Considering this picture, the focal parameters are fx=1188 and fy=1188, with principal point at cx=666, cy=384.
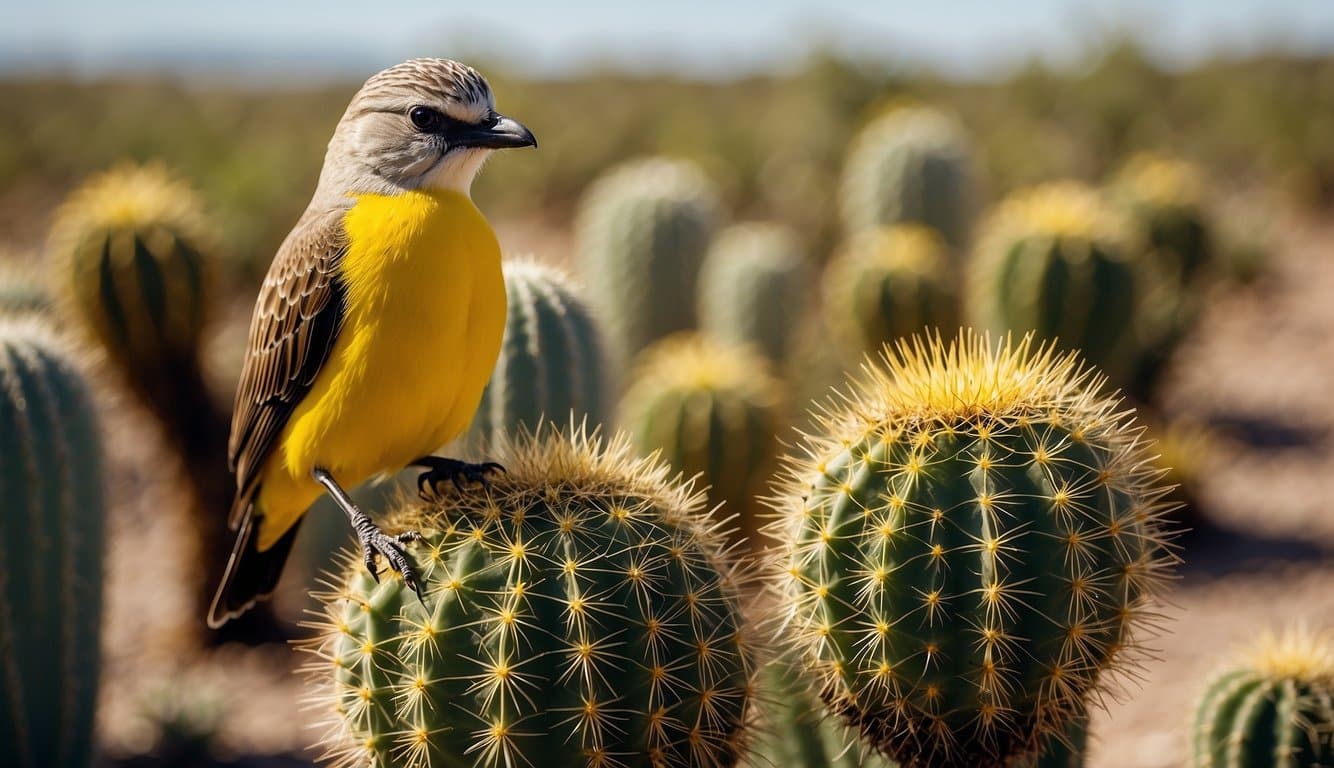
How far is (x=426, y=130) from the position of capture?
3.20 meters

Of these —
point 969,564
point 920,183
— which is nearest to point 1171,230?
point 920,183

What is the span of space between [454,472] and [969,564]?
1459 mm

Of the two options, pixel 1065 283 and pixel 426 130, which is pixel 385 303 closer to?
pixel 426 130

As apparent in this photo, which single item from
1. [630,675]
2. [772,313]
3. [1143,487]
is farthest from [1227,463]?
[630,675]

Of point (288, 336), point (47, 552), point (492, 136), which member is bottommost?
point (47, 552)

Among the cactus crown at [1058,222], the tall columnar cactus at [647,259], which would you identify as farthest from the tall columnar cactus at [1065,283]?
the tall columnar cactus at [647,259]

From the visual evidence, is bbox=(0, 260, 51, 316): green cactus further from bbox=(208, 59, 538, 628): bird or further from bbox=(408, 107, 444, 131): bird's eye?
bbox=(408, 107, 444, 131): bird's eye

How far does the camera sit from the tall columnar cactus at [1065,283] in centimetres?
637

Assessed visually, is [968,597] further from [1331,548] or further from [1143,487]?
[1331,548]

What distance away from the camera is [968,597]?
7.76 ft

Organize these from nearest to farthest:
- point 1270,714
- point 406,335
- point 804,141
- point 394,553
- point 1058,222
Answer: point 394,553, point 406,335, point 1270,714, point 1058,222, point 804,141

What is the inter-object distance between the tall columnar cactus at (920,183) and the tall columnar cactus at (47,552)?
5907mm

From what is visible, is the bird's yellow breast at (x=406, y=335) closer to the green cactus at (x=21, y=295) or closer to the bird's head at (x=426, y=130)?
the bird's head at (x=426, y=130)

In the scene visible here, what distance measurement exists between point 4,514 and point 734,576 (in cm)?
268
